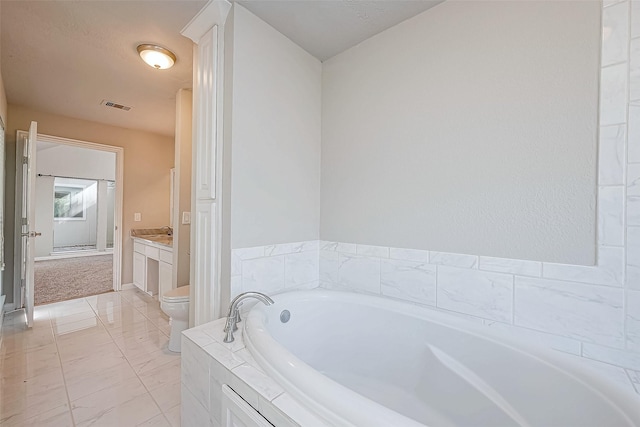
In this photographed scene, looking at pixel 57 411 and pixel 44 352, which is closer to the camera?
pixel 57 411

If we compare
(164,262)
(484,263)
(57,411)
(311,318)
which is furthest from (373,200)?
(164,262)

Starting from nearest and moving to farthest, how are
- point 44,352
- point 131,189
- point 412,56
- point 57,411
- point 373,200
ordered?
point 57,411, point 412,56, point 373,200, point 44,352, point 131,189

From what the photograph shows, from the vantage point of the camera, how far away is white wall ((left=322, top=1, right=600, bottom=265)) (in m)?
1.10

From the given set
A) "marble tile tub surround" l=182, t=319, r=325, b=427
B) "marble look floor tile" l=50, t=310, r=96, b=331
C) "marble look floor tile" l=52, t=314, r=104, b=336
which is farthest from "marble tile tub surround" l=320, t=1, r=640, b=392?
"marble look floor tile" l=50, t=310, r=96, b=331

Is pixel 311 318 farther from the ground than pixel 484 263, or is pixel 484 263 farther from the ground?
pixel 484 263

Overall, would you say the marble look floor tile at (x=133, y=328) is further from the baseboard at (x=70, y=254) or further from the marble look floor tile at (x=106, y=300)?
the baseboard at (x=70, y=254)

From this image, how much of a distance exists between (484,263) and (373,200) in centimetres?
73

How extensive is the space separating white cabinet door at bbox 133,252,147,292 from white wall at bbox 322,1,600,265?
2774 millimetres

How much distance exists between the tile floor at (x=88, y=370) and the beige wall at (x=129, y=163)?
41.9 inches

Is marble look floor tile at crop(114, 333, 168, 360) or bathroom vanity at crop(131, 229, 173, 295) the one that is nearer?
marble look floor tile at crop(114, 333, 168, 360)

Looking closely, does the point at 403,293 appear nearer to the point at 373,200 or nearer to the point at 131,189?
the point at 373,200

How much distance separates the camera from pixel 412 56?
1.58 metres

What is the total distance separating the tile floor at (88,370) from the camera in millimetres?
1446

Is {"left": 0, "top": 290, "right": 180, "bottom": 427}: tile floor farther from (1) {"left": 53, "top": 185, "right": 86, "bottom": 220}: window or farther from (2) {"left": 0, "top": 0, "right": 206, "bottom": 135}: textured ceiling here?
(1) {"left": 53, "top": 185, "right": 86, "bottom": 220}: window
